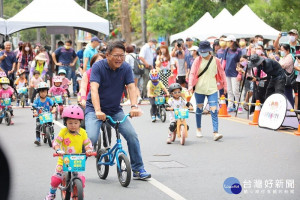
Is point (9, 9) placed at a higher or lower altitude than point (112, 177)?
higher

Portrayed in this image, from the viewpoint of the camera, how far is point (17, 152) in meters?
12.0

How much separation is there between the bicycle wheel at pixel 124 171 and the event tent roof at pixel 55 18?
1785cm

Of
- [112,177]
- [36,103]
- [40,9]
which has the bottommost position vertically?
[112,177]

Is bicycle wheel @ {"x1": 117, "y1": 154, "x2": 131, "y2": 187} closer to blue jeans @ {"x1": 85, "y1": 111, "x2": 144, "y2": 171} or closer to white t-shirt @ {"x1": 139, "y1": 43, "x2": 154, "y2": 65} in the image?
blue jeans @ {"x1": 85, "y1": 111, "x2": 144, "y2": 171}

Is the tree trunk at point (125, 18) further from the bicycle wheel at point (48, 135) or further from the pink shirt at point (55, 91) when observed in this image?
the bicycle wheel at point (48, 135)

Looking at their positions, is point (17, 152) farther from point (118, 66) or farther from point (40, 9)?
point (40, 9)

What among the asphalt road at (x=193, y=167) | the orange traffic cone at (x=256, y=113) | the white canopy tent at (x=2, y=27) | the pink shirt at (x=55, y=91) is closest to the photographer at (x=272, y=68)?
the orange traffic cone at (x=256, y=113)

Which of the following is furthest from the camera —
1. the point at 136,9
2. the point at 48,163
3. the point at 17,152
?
the point at 136,9

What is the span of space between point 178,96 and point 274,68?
310 centimetres

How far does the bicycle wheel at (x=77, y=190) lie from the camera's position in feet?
23.0

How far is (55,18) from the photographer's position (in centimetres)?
2612

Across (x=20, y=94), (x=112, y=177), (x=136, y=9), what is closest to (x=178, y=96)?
(x=112, y=177)

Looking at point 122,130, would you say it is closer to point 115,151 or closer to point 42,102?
point 115,151

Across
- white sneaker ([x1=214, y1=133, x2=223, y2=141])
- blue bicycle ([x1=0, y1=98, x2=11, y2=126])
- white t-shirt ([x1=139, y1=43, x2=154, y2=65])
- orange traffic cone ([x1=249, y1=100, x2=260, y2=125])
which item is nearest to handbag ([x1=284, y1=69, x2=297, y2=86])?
orange traffic cone ([x1=249, y1=100, x2=260, y2=125])
